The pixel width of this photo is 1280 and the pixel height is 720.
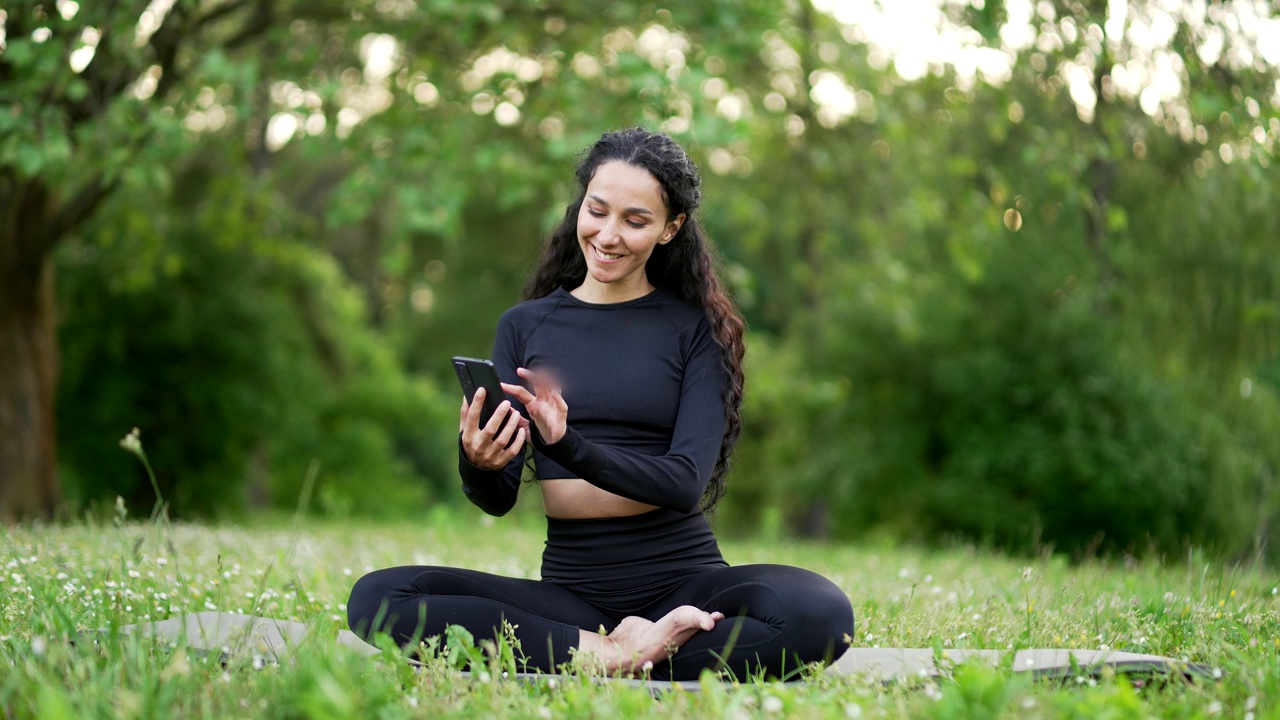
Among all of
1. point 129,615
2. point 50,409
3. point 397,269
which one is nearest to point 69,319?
point 50,409

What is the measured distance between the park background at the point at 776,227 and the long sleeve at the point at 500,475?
82 centimetres

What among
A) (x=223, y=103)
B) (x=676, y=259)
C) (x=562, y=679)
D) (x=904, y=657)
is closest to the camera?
(x=562, y=679)

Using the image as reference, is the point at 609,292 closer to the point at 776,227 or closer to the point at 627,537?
the point at 627,537

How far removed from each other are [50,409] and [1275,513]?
1165 cm

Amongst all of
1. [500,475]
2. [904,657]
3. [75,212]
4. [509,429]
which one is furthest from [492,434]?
[75,212]

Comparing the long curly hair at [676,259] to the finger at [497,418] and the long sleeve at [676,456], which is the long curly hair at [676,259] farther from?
the finger at [497,418]

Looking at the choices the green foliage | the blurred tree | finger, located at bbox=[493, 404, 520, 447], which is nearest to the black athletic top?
finger, located at bbox=[493, 404, 520, 447]

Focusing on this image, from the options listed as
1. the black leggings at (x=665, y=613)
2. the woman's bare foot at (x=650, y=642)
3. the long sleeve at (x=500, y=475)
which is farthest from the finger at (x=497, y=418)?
the woman's bare foot at (x=650, y=642)

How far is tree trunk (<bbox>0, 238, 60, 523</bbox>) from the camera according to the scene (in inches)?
349

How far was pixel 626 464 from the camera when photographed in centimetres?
319

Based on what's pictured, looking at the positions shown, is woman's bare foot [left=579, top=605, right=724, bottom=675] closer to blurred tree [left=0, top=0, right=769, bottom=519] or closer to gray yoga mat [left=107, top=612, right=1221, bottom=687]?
gray yoga mat [left=107, top=612, right=1221, bottom=687]

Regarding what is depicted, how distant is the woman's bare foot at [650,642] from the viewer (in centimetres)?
310

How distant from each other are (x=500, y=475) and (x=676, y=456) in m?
0.57

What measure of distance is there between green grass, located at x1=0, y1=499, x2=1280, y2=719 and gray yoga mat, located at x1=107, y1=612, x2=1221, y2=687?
51 mm
